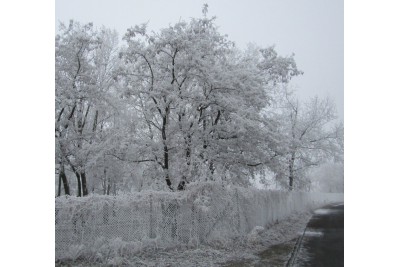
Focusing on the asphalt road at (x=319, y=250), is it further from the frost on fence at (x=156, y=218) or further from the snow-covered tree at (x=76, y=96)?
the snow-covered tree at (x=76, y=96)

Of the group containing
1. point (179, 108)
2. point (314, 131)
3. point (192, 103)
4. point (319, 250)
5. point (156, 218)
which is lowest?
point (319, 250)

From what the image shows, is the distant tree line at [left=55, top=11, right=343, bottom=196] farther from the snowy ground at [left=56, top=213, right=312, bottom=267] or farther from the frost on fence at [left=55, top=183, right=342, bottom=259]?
the snowy ground at [left=56, top=213, right=312, bottom=267]

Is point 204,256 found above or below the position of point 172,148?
below

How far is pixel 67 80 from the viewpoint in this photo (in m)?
12.0

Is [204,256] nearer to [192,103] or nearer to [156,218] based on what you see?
[156,218]

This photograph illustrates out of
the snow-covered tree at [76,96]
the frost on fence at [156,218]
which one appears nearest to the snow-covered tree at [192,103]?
the frost on fence at [156,218]

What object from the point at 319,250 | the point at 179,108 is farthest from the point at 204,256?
the point at 179,108

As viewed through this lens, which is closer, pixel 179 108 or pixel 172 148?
pixel 179 108

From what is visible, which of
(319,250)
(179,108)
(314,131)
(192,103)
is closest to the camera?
(319,250)

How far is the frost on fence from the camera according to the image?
7277mm

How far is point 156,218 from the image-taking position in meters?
8.23
